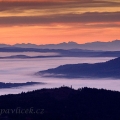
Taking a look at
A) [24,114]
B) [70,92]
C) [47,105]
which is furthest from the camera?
[70,92]

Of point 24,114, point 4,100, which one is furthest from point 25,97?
point 24,114

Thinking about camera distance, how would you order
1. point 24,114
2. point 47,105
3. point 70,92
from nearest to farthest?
point 24,114 < point 47,105 < point 70,92

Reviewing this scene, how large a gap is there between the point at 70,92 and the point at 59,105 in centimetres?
555

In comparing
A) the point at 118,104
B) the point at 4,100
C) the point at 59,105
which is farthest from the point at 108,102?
the point at 4,100

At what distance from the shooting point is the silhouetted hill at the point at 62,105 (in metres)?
73.4

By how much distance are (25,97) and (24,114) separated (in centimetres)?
861

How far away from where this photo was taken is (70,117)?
244 ft

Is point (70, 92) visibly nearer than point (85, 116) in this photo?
No

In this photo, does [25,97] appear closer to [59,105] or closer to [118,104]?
[59,105]

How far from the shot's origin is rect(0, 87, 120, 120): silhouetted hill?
7338 centimetres

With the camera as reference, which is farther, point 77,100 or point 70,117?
point 77,100

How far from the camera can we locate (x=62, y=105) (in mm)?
78812

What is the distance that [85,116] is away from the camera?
75312 millimetres

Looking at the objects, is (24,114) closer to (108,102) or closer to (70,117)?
(70,117)
